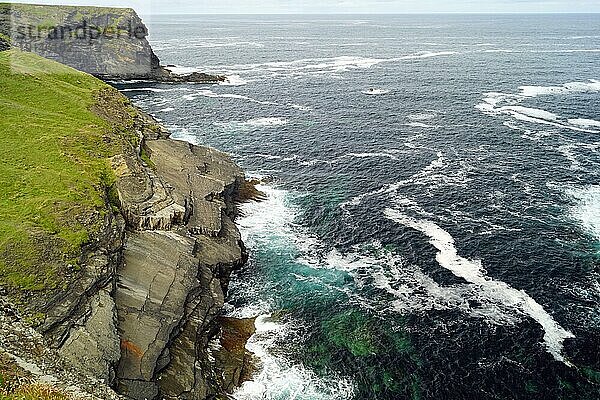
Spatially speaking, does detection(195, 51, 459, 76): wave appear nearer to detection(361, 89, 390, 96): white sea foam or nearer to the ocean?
detection(361, 89, 390, 96): white sea foam

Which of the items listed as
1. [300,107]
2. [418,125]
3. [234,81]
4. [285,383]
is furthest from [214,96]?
[285,383]

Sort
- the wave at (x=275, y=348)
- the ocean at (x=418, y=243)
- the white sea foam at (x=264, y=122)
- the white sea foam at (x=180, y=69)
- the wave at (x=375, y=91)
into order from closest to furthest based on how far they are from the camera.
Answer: the wave at (x=275, y=348)
the ocean at (x=418, y=243)
the white sea foam at (x=264, y=122)
the wave at (x=375, y=91)
the white sea foam at (x=180, y=69)

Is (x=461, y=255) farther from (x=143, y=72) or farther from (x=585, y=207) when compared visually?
(x=143, y=72)

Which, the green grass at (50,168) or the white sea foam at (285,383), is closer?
the green grass at (50,168)

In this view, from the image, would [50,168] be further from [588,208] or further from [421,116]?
[421,116]

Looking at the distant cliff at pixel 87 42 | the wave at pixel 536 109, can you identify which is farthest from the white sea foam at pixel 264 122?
the distant cliff at pixel 87 42

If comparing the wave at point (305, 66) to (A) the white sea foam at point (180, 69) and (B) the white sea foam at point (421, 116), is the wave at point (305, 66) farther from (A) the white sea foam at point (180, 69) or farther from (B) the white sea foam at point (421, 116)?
(B) the white sea foam at point (421, 116)
